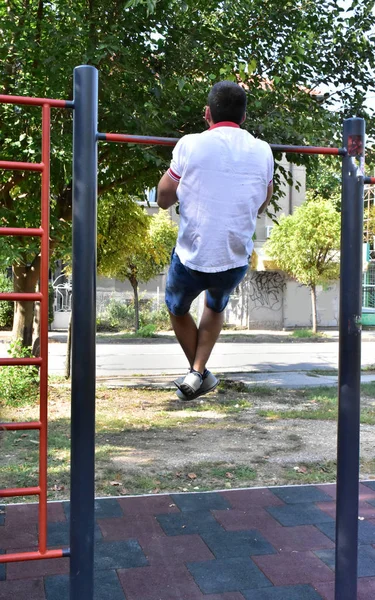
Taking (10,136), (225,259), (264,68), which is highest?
(264,68)

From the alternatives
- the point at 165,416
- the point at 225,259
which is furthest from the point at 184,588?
the point at 165,416

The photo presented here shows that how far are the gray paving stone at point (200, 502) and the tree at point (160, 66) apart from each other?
10.5 ft

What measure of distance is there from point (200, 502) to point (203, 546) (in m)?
0.73

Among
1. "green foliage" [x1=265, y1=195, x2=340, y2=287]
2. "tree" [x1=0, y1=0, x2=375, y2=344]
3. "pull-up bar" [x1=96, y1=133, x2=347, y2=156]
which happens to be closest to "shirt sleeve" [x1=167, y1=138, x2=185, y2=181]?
"pull-up bar" [x1=96, y1=133, x2=347, y2=156]

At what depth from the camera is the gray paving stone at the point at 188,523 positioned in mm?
3787

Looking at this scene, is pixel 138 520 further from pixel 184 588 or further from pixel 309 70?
pixel 309 70

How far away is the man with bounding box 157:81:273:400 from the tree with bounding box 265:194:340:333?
16.3m

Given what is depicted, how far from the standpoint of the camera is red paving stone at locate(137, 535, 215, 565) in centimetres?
340

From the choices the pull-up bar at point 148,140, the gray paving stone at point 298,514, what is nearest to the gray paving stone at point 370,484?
the gray paving stone at point 298,514

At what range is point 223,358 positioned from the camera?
544 inches

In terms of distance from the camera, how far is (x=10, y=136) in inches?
275

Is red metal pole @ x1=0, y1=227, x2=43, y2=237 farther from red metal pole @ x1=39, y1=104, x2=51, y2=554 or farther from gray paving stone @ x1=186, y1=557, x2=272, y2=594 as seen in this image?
gray paving stone @ x1=186, y1=557, x2=272, y2=594

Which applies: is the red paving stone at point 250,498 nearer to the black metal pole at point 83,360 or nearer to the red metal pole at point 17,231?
the black metal pole at point 83,360

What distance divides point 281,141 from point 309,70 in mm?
1540
